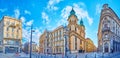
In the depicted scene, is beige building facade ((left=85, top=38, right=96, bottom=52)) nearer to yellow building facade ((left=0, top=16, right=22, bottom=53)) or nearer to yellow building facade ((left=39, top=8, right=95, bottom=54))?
yellow building facade ((left=39, top=8, right=95, bottom=54))

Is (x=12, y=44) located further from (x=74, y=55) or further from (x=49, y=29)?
(x=74, y=55)

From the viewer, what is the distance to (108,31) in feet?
11.2

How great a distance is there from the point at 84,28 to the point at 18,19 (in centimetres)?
145

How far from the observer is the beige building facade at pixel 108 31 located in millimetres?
3344

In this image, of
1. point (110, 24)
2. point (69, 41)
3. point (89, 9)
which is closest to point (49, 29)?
point (69, 41)

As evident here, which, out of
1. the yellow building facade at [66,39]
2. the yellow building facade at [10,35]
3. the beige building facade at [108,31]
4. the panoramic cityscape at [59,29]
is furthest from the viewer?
the yellow building facade at [10,35]

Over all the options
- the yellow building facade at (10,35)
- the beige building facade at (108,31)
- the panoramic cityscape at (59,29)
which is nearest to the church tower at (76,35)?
the panoramic cityscape at (59,29)

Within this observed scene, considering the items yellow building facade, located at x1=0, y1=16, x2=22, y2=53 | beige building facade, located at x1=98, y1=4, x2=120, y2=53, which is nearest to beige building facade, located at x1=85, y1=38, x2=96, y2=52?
beige building facade, located at x1=98, y1=4, x2=120, y2=53

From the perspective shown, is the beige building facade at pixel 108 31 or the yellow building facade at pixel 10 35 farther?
the yellow building facade at pixel 10 35

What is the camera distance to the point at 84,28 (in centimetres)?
362

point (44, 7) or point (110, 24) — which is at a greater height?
point (44, 7)

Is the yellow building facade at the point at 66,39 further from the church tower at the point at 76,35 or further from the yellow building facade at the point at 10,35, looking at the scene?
the yellow building facade at the point at 10,35

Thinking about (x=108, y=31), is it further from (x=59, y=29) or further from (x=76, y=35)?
(x=59, y=29)

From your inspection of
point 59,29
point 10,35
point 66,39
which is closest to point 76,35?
point 66,39
